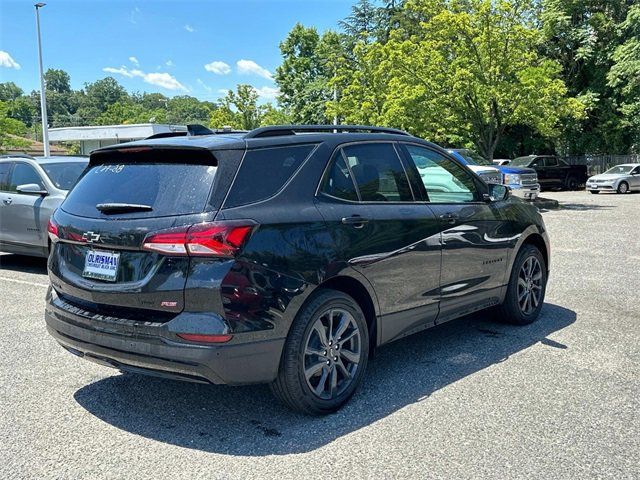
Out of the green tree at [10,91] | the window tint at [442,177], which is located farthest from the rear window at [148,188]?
the green tree at [10,91]

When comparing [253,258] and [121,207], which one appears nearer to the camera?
[253,258]

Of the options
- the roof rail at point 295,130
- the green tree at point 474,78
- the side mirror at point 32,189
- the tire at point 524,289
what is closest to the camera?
the roof rail at point 295,130

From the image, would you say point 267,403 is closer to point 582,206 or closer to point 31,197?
point 31,197

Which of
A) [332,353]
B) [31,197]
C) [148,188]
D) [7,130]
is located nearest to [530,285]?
[332,353]

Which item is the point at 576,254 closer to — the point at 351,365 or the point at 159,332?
Result: the point at 351,365

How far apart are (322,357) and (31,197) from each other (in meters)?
6.56

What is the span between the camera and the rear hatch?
10.8 feet

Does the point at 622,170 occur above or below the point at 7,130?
below

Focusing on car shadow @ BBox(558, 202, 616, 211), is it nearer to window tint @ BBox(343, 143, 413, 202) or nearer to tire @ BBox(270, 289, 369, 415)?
window tint @ BBox(343, 143, 413, 202)

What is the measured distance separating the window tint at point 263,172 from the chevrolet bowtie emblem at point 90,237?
2.87 ft

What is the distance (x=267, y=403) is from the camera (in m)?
3.96

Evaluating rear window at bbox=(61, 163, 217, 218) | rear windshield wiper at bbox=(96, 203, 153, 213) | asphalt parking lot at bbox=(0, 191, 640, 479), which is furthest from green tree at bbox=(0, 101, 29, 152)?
rear windshield wiper at bbox=(96, 203, 153, 213)

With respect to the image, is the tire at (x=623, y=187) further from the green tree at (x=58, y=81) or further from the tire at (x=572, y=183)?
the green tree at (x=58, y=81)

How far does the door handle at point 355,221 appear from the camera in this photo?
152 inches
